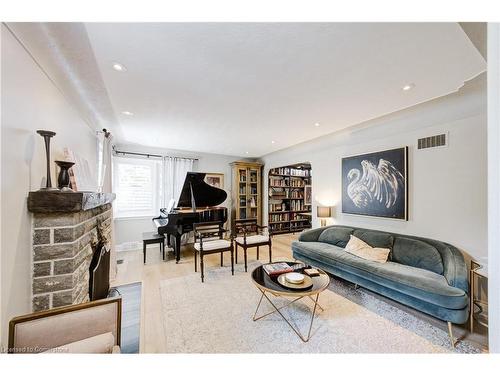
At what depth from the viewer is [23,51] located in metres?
1.25

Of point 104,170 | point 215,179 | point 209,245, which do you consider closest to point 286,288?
point 209,245

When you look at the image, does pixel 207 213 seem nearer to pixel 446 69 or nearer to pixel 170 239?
pixel 170 239

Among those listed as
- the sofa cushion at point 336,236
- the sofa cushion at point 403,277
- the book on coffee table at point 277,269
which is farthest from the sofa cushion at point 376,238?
the book on coffee table at point 277,269

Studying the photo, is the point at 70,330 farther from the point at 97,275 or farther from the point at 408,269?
the point at 408,269

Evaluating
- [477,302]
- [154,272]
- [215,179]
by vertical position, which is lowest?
[154,272]

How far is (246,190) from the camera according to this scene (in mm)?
5812

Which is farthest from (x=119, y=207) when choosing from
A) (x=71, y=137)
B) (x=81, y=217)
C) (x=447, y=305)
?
(x=447, y=305)

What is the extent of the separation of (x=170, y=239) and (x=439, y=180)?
4685 millimetres

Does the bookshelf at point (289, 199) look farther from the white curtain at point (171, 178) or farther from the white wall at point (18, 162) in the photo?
the white wall at point (18, 162)

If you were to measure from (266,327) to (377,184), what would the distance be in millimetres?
2705

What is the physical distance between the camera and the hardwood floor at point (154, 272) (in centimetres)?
182

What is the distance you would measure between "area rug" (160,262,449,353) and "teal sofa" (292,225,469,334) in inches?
12.2

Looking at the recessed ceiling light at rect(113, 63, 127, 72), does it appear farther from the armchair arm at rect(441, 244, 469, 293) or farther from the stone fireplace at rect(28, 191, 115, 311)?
the armchair arm at rect(441, 244, 469, 293)

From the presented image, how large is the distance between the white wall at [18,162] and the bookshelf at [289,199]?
495 centimetres
